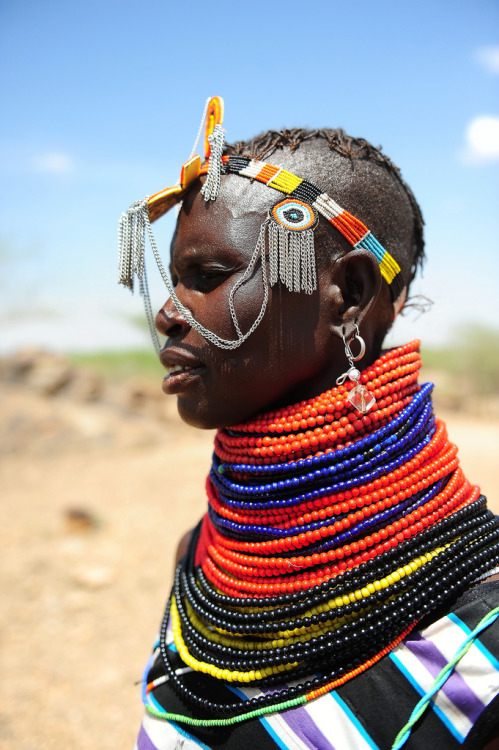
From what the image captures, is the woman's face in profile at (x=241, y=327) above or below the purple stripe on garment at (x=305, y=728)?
above

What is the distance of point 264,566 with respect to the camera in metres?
1.57

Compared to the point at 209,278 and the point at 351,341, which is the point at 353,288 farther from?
the point at 209,278

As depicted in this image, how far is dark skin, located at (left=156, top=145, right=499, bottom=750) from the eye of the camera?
60.9 inches

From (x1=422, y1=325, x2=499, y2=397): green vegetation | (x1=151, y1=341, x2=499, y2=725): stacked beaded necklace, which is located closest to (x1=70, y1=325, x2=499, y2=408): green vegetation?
(x1=422, y1=325, x2=499, y2=397): green vegetation

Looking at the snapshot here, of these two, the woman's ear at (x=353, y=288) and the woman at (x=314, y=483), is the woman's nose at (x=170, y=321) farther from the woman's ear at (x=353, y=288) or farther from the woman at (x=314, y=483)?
the woman's ear at (x=353, y=288)

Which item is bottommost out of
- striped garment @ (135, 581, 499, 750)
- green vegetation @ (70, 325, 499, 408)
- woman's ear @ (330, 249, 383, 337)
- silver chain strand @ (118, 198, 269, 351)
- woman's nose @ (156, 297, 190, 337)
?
green vegetation @ (70, 325, 499, 408)

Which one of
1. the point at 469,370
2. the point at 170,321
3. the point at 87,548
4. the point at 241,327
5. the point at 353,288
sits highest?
the point at 353,288

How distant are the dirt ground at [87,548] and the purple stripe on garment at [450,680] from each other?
10.4 feet

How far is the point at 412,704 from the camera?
53.1 inches

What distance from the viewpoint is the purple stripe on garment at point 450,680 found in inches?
51.1

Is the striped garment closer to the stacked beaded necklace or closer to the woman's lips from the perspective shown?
the stacked beaded necklace

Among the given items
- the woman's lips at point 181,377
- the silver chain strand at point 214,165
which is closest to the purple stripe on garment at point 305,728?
the woman's lips at point 181,377

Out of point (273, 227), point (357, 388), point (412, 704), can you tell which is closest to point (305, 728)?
point (412, 704)

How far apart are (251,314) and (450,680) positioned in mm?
996
